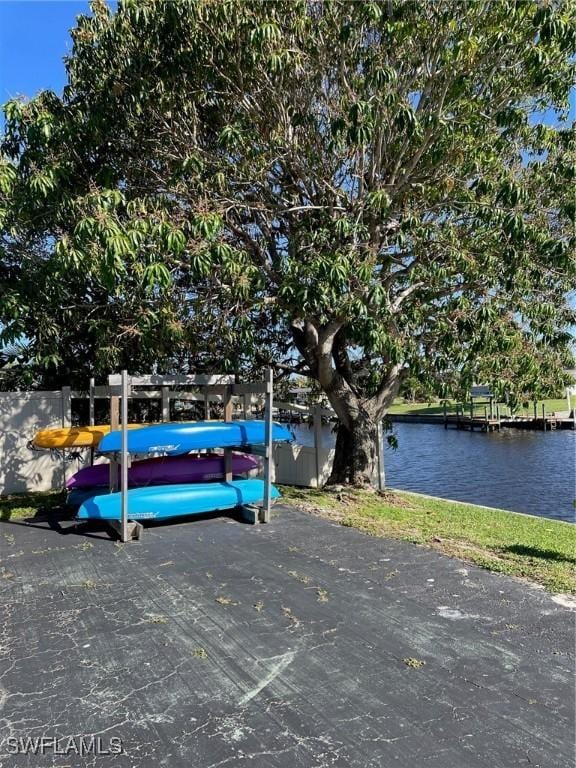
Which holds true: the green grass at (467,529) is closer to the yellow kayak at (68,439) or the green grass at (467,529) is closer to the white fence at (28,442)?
the yellow kayak at (68,439)

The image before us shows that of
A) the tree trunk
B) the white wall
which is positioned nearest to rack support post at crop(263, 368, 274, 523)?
the tree trunk

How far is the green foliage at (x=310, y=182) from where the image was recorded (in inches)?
314

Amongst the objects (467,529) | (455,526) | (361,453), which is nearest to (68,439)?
(361,453)

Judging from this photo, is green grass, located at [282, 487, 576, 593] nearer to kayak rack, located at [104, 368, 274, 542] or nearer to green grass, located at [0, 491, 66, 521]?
kayak rack, located at [104, 368, 274, 542]

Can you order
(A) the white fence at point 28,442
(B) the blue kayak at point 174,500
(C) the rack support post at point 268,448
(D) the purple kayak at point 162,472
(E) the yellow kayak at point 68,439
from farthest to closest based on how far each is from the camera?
(A) the white fence at point 28,442 → (E) the yellow kayak at point 68,439 → (D) the purple kayak at point 162,472 → (C) the rack support post at point 268,448 → (B) the blue kayak at point 174,500

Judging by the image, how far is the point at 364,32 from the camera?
28.9 feet

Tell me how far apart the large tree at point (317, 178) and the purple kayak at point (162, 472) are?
6.64 feet

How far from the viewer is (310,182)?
1008cm

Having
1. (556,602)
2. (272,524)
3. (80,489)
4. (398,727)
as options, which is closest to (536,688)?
(398,727)

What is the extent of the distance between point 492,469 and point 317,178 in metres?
21.2

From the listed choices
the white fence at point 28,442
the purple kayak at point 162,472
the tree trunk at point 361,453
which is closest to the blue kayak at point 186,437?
the purple kayak at point 162,472

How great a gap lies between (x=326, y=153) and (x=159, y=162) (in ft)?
8.96

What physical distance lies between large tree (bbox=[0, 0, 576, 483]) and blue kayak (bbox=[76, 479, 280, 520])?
2.53 m

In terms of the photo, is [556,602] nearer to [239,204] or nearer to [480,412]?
[239,204]
